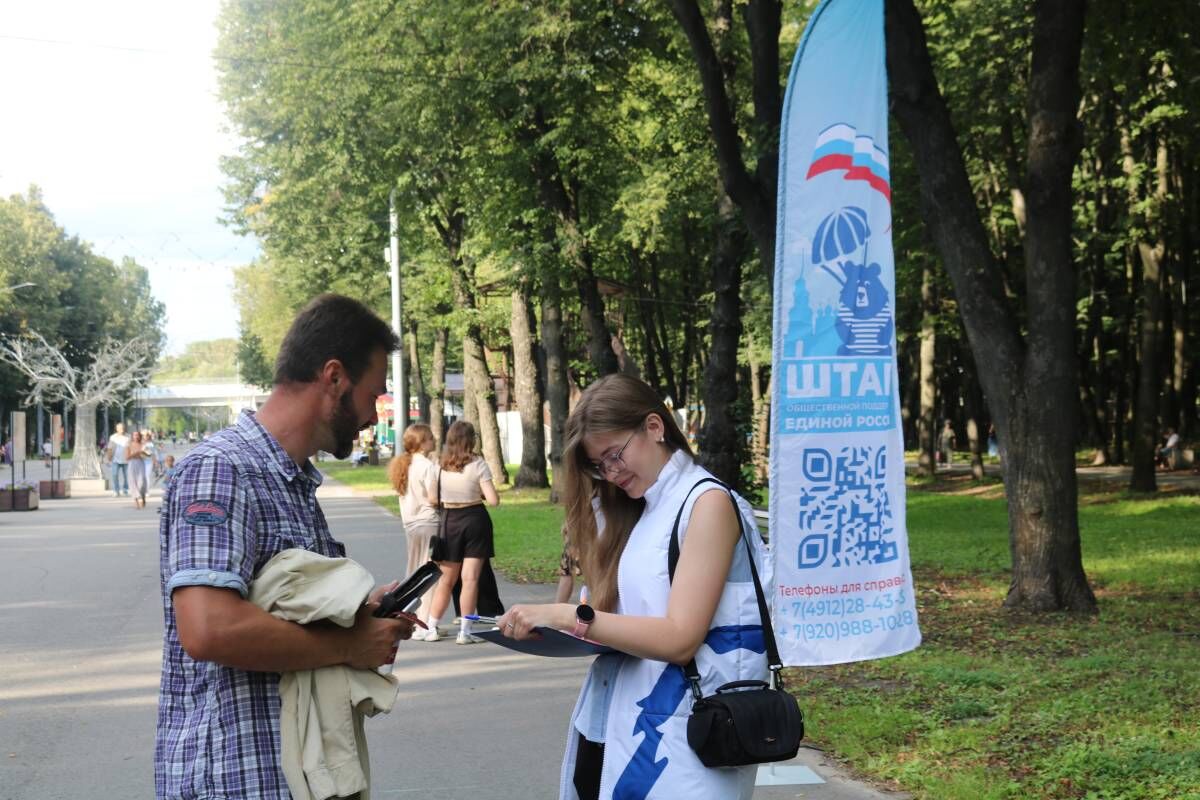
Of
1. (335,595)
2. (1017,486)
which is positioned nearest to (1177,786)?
(335,595)

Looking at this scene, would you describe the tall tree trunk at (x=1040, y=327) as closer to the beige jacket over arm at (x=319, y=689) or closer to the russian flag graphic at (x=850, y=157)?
the russian flag graphic at (x=850, y=157)

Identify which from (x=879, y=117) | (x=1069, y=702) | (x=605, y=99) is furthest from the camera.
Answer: (x=605, y=99)

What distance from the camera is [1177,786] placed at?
5.90 meters

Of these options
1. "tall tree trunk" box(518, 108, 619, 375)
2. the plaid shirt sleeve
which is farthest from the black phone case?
"tall tree trunk" box(518, 108, 619, 375)

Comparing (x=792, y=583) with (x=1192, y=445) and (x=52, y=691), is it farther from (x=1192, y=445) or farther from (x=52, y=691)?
(x=1192, y=445)

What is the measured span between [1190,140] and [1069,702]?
1527cm

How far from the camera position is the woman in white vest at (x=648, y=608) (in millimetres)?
2988

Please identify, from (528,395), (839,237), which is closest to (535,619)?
(839,237)

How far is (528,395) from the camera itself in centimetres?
3192

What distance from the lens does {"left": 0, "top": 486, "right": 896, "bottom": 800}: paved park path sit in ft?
21.6

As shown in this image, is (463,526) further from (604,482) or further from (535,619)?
(535,619)

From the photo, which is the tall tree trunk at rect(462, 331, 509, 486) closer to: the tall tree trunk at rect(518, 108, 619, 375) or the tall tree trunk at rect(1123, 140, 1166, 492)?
the tall tree trunk at rect(518, 108, 619, 375)

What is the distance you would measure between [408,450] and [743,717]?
9124 millimetres

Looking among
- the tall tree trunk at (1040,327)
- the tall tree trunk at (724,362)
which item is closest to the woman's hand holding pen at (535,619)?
the tall tree trunk at (1040,327)
